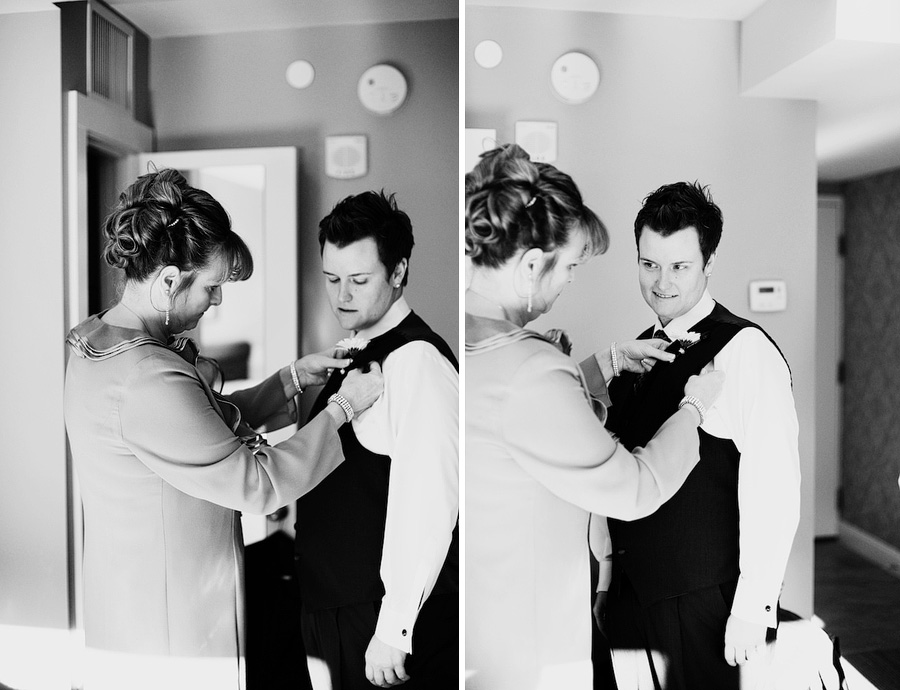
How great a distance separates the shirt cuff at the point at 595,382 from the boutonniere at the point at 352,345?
569 mm

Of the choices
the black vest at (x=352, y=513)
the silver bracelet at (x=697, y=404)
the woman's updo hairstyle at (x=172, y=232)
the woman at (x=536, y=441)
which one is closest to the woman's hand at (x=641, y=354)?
the woman at (x=536, y=441)

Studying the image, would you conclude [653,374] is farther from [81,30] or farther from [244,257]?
[81,30]

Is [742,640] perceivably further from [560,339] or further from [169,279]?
[169,279]

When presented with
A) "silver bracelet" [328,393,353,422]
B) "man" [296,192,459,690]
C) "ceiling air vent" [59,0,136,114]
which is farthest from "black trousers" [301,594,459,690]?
"ceiling air vent" [59,0,136,114]

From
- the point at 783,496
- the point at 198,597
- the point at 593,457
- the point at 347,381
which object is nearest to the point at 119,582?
the point at 198,597

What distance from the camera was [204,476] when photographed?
1675 millimetres

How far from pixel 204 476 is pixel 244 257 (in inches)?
22.6

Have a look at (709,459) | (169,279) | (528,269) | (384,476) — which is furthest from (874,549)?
(169,279)

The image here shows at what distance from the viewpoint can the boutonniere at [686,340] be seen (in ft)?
5.57

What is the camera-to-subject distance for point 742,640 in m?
1.74

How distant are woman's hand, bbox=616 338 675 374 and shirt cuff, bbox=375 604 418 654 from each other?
876mm

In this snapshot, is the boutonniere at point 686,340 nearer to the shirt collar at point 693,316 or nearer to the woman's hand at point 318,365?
the shirt collar at point 693,316

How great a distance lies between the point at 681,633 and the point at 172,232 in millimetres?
1687

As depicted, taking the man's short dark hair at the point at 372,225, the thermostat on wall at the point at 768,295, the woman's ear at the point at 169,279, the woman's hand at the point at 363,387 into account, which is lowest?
the woman's hand at the point at 363,387
